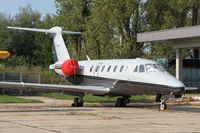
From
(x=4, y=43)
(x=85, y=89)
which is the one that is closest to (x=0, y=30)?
(x=4, y=43)

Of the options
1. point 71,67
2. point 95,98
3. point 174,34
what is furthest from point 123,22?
point 71,67

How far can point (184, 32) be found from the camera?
3538cm

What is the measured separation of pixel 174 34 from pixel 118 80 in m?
13.2

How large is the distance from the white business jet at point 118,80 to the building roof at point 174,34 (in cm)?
1009

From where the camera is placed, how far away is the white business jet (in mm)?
22067

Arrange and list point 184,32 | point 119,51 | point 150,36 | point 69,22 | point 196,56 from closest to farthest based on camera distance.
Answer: point 184,32 < point 150,36 < point 119,51 < point 196,56 < point 69,22

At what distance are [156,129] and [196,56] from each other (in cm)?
4280

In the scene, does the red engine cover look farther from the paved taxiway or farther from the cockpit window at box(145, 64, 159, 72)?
the paved taxiway

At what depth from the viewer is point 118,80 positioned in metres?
24.2

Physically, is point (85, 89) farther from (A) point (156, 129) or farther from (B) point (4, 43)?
(B) point (4, 43)

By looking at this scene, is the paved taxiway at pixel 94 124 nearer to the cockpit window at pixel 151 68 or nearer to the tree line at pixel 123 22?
the cockpit window at pixel 151 68

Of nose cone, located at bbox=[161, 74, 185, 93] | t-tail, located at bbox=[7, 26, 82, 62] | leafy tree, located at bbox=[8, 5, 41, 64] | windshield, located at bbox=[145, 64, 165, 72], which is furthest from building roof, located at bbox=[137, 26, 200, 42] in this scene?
leafy tree, located at bbox=[8, 5, 41, 64]

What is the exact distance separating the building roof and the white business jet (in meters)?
10.1

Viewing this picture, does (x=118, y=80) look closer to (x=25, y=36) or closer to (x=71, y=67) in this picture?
(x=71, y=67)
